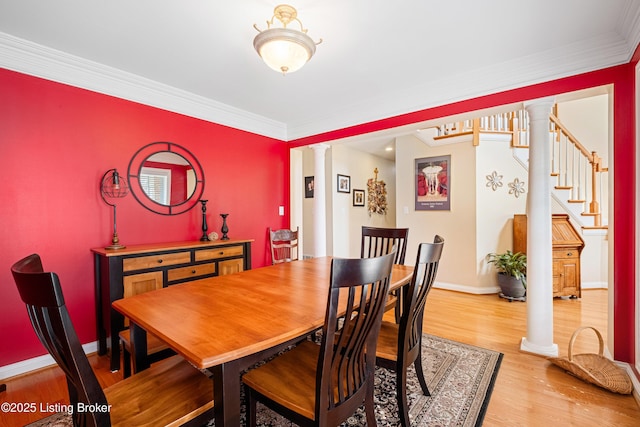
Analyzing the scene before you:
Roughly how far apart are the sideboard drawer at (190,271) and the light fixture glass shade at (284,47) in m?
1.97

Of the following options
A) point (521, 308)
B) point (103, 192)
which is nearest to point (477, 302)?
point (521, 308)

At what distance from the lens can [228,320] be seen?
47.3 inches

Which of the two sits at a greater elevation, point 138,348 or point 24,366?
point 138,348

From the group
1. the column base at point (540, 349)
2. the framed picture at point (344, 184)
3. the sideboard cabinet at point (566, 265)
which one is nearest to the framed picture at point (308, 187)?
the framed picture at point (344, 184)

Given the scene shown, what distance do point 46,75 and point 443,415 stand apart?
3749 millimetres

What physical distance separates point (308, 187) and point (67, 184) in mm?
4096

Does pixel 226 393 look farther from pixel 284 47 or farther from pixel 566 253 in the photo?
pixel 566 253

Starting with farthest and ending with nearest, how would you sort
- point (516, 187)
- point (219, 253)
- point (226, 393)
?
point (516, 187) → point (219, 253) → point (226, 393)

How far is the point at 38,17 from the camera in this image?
1872 mm

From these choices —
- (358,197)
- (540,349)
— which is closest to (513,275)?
(540,349)

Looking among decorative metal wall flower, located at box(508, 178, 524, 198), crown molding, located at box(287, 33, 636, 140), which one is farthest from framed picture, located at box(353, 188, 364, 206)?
decorative metal wall flower, located at box(508, 178, 524, 198)

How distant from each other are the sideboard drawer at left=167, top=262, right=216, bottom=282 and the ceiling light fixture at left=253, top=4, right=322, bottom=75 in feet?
6.47

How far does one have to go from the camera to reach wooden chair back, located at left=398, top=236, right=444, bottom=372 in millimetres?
1437

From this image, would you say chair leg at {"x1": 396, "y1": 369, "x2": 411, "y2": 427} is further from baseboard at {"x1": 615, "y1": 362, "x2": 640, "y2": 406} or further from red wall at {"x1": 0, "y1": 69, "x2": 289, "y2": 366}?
red wall at {"x1": 0, "y1": 69, "x2": 289, "y2": 366}
